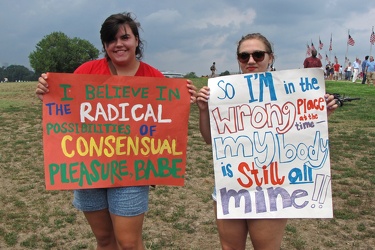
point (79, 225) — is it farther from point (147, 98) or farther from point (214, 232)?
point (147, 98)

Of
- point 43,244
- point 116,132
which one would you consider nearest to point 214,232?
point 43,244

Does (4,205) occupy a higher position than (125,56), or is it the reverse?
(125,56)

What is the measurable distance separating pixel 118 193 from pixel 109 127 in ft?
1.50

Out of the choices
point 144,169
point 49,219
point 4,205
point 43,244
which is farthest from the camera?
point 4,205

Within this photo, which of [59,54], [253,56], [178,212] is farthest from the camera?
[59,54]

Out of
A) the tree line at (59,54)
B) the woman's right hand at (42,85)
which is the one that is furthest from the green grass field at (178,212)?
the tree line at (59,54)

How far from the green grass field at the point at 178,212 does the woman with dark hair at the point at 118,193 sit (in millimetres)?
1419

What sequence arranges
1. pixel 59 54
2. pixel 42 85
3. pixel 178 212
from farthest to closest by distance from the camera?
1. pixel 59 54
2. pixel 178 212
3. pixel 42 85

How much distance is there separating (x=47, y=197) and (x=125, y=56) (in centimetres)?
340

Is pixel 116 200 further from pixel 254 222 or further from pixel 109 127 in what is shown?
pixel 254 222

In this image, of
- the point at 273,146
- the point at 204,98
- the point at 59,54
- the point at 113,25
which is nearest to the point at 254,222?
the point at 273,146

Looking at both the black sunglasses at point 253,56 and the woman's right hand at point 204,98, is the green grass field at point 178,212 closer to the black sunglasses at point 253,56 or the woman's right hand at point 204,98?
the woman's right hand at point 204,98

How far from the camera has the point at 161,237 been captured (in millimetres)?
4012

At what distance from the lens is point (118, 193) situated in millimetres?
2447
